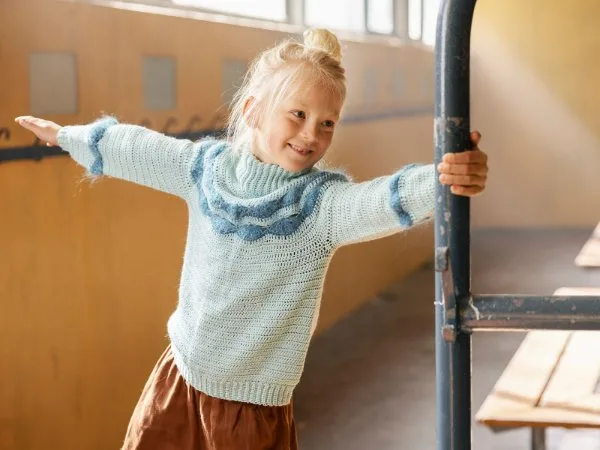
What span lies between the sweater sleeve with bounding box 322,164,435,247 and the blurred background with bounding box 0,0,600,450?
1229mm

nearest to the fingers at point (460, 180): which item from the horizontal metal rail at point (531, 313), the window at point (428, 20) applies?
the horizontal metal rail at point (531, 313)

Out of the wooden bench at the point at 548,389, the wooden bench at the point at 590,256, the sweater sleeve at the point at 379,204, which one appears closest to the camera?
the sweater sleeve at the point at 379,204

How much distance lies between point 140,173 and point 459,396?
3.18 feet

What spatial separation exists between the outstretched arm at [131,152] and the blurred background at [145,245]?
742 mm

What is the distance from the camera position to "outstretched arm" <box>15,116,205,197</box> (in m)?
1.84

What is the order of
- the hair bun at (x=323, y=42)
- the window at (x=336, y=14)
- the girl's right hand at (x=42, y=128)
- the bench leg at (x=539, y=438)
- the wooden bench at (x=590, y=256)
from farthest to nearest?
the window at (x=336, y=14) → the wooden bench at (x=590, y=256) → the bench leg at (x=539, y=438) → the girl's right hand at (x=42, y=128) → the hair bun at (x=323, y=42)

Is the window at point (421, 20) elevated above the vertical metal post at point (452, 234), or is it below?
above

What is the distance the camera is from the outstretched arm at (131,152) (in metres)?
1.84

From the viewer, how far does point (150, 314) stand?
334 centimetres

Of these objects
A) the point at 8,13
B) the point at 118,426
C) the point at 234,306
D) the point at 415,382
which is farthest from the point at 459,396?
the point at 415,382

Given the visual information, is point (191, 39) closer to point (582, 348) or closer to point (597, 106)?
point (582, 348)

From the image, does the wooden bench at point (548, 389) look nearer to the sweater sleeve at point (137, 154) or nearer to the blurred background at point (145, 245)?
the blurred background at point (145, 245)

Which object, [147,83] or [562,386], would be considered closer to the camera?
[562,386]

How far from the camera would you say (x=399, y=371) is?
174 inches
